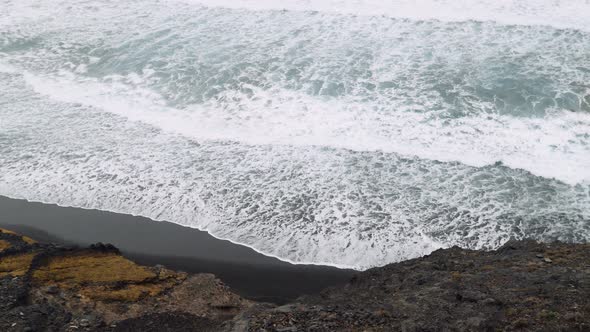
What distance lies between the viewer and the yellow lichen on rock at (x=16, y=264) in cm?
1079

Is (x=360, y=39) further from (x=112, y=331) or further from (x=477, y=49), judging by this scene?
(x=112, y=331)

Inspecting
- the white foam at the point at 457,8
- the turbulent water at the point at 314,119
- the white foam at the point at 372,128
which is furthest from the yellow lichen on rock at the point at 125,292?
the white foam at the point at 457,8

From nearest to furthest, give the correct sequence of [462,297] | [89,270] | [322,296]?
[462,297], [322,296], [89,270]

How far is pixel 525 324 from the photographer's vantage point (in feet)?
26.3

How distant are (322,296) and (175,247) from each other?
3.77 m

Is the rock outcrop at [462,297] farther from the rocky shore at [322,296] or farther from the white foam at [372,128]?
the white foam at [372,128]

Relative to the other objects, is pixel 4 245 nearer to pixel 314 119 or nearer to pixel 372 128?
pixel 314 119

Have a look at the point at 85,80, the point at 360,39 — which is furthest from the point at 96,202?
the point at 360,39

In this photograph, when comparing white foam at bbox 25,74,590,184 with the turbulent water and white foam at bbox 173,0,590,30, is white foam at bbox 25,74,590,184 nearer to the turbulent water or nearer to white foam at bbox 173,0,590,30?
the turbulent water

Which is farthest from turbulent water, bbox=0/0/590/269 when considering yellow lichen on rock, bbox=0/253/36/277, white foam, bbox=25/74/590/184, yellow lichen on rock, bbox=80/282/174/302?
yellow lichen on rock, bbox=0/253/36/277

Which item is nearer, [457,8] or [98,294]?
[98,294]

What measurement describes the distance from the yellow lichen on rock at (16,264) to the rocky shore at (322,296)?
0.02 metres

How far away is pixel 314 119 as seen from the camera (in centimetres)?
1766

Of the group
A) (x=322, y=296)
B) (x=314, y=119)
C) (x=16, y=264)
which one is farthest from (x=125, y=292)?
(x=314, y=119)
